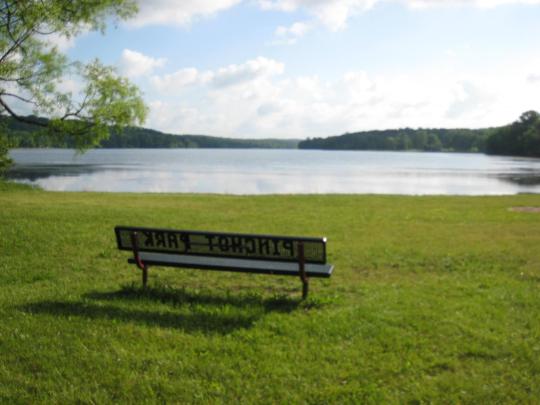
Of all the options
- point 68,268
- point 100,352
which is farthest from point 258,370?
point 68,268

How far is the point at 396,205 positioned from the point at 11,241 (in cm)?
1441

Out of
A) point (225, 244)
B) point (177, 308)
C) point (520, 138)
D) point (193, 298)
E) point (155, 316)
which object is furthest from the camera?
point (520, 138)

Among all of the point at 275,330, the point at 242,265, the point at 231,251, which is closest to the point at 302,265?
the point at 242,265

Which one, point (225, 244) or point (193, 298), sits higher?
point (225, 244)

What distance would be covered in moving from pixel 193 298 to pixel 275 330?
169 centimetres

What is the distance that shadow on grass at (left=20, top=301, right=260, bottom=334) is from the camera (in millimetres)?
5594

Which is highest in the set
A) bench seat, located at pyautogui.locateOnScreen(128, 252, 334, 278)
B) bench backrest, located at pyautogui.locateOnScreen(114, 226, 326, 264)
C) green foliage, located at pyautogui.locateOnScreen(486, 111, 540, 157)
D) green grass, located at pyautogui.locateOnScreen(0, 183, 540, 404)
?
green foliage, located at pyautogui.locateOnScreen(486, 111, 540, 157)

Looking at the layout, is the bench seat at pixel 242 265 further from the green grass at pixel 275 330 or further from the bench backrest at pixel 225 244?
the green grass at pixel 275 330

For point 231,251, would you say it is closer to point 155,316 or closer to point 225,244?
point 225,244

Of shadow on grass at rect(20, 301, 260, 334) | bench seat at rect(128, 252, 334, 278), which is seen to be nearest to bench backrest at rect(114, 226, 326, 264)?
bench seat at rect(128, 252, 334, 278)

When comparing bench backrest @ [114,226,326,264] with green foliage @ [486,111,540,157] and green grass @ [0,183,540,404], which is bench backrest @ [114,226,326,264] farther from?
green foliage @ [486,111,540,157]

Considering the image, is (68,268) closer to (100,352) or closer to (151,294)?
(151,294)

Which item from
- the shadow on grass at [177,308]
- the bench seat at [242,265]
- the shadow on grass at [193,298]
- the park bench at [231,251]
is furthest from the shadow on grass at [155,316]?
the park bench at [231,251]

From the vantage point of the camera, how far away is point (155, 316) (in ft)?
19.5
